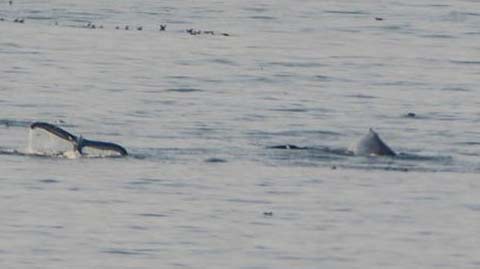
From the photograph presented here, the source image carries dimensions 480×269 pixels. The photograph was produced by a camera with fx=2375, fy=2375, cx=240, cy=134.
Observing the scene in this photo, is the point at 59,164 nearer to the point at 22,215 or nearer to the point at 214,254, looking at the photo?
the point at 22,215

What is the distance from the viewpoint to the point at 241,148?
2536 cm

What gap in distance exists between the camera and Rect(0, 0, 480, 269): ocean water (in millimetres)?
19297

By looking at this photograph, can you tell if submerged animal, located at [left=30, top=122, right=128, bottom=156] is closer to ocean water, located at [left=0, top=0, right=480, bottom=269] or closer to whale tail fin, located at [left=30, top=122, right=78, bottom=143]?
whale tail fin, located at [left=30, top=122, right=78, bottom=143]

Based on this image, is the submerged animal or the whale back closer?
the submerged animal

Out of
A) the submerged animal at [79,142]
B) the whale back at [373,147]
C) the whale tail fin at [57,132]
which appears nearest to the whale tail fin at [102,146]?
the submerged animal at [79,142]

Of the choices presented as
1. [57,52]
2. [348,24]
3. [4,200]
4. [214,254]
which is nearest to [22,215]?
[4,200]

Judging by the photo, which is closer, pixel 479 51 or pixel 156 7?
pixel 479 51

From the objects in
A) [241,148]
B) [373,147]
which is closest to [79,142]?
[241,148]

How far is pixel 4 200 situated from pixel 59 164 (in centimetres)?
258

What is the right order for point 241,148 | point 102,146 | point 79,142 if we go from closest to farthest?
point 102,146, point 79,142, point 241,148

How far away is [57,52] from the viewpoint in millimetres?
39188

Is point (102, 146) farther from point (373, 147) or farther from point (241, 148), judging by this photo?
point (373, 147)

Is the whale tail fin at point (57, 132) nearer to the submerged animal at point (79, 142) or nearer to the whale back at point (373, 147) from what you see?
the submerged animal at point (79, 142)

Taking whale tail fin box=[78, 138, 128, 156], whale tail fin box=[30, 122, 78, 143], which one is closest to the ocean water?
whale tail fin box=[78, 138, 128, 156]
